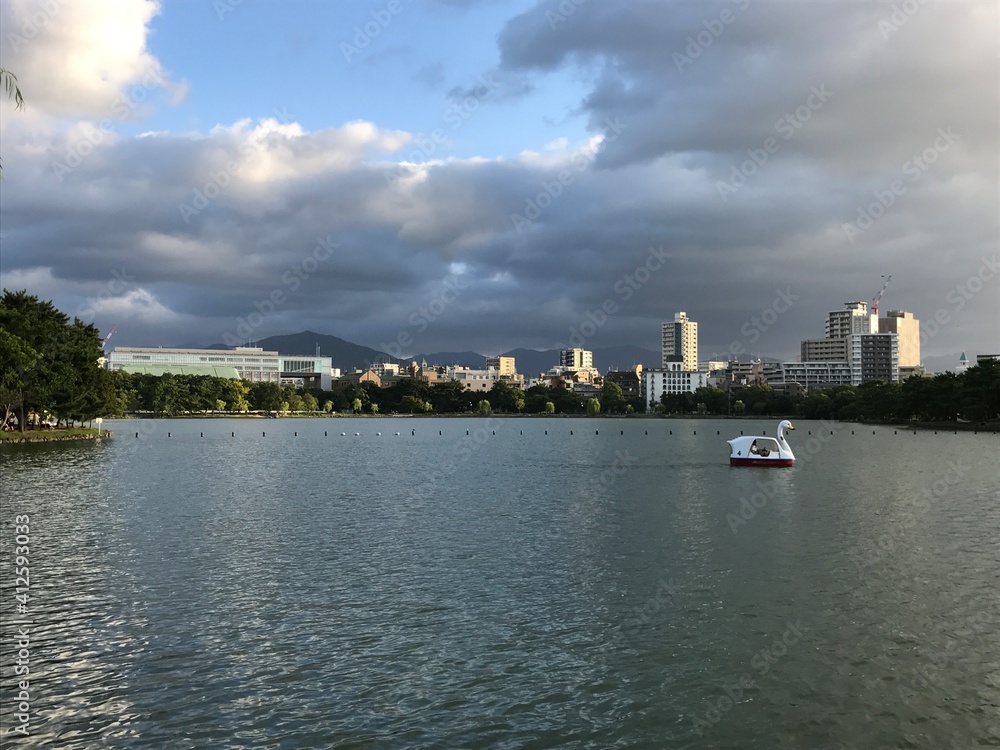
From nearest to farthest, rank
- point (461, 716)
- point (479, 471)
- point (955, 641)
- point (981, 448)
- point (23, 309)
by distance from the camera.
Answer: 1. point (461, 716)
2. point (955, 641)
3. point (479, 471)
4. point (23, 309)
5. point (981, 448)

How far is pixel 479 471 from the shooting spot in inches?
2104

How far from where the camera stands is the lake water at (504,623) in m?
11.4

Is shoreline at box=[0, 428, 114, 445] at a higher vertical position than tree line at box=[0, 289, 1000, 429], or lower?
lower

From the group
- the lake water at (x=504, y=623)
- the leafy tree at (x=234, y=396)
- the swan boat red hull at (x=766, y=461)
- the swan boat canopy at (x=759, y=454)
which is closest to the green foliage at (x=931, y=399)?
the swan boat canopy at (x=759, y=454)

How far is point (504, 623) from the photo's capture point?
53.2ft

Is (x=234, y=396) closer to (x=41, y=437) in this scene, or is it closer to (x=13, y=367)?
(x=41, y=437)

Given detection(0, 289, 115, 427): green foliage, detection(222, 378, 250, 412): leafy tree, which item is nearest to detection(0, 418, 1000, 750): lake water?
detection(0, 289, 115, 427): green foliage

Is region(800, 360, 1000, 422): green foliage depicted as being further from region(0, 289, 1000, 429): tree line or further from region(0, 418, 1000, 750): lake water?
region(0, 418, 1000, 750): lake water

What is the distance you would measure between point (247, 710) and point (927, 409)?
14511 centimetres

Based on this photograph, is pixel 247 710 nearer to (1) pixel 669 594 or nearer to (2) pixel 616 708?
(2) pixel 616 708

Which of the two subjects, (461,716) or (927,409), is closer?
(461,716)

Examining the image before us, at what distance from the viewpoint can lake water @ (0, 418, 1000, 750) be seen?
1139cm

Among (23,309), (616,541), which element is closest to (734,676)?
(616,541)

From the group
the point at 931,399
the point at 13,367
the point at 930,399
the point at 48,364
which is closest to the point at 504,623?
the point at 13,367
